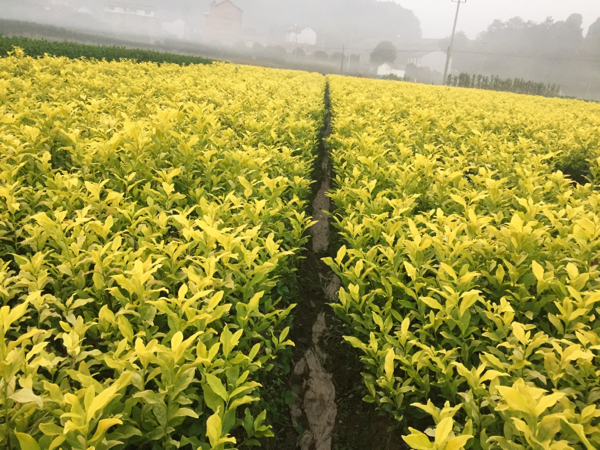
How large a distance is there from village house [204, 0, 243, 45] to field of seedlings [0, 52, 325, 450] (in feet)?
304

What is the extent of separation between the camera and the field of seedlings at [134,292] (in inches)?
48.6

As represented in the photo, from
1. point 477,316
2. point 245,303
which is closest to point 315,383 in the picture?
point 245,303

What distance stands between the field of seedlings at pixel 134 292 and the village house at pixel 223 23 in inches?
3645

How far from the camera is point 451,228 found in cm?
251

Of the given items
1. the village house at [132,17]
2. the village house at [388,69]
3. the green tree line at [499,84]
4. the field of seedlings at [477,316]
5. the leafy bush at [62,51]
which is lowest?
the field of seedlings at [477,316]

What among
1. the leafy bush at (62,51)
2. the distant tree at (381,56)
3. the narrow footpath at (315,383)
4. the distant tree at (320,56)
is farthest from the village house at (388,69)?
the narrow footpath at (315,383)

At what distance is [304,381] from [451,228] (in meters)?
1.72

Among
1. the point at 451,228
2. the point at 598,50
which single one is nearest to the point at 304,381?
the point at 451,228

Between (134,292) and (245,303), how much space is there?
570 millimetres

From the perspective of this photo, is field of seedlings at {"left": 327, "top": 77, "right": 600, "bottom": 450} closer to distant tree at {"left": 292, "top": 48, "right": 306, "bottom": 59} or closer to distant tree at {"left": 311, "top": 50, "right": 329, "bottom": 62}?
distant tree at {"left": 292, "top": 48, "right": 306, "bottom": 59}

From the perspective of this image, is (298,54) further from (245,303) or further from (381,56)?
(245,303)

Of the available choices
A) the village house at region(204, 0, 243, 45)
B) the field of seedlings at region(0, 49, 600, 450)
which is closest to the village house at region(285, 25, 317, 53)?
the village house at region(204, 0, 243, 45)

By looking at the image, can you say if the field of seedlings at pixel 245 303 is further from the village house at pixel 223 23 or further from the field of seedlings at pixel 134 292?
the village house at pixel 223 23

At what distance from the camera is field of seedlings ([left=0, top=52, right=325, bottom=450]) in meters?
1.23
